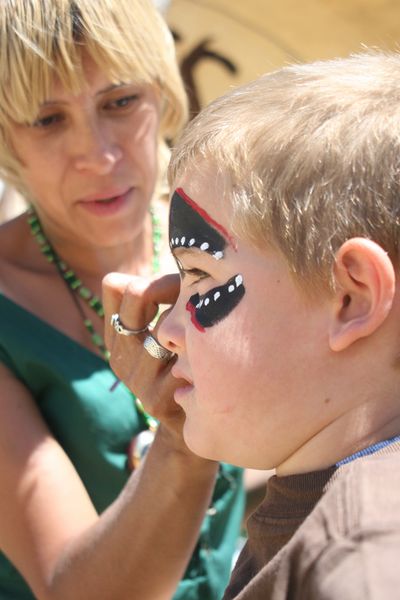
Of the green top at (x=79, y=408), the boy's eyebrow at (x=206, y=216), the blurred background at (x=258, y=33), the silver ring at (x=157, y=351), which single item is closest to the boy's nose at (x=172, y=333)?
the boy's eyebrow at (x=206, y=216)

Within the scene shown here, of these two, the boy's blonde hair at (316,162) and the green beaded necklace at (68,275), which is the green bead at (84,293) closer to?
the green beaded necklace at (68,275)

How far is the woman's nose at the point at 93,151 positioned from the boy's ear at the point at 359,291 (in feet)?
2.80

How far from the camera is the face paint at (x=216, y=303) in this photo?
95cm

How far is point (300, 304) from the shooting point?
891 millimetres

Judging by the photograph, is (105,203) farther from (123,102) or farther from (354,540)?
(354,540)

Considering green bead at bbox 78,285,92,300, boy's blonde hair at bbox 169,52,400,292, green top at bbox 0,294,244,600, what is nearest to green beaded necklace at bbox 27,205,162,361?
green bead at bbox 78,285,92,300

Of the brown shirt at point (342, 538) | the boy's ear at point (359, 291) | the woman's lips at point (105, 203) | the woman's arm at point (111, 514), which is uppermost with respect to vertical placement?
the boy's ear at point (359, 291)

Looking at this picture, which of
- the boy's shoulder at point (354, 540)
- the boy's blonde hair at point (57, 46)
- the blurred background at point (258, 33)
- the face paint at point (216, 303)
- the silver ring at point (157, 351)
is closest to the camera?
the boy's shoulder at point (354, 540)

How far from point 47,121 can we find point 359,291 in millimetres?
971

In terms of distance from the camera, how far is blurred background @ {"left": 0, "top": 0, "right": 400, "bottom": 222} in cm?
322

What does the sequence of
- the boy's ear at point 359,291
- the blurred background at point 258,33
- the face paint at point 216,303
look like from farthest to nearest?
the blurred background at point 258,33
the face paint at point 216,303
the boy's ear at point 359,291

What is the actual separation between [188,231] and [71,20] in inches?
28.1

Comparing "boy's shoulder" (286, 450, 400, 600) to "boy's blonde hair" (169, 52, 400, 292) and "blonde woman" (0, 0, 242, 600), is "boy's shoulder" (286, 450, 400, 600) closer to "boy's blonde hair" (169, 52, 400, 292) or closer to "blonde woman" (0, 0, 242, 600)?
"boy's blonde hair" (169, 52, 400, 292)

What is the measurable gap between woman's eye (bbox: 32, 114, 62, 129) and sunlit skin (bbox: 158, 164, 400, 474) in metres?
0.70
